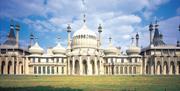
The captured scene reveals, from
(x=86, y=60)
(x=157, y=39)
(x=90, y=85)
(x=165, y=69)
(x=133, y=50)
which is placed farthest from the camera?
(x=157, y=39)

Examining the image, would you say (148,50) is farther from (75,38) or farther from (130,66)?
(75,38)

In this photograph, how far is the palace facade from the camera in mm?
89312

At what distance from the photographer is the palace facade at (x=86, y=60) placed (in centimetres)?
8931

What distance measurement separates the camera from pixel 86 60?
87688 millimetres

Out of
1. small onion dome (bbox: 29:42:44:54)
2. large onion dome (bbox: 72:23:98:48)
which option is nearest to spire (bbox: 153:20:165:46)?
large onion dome (bbox: 72:23:98:48)

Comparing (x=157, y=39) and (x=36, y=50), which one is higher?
(x=157, y=39)

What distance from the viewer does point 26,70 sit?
9412 centimetres

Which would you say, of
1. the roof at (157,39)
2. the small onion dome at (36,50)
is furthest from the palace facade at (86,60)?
the roof at (157,39)

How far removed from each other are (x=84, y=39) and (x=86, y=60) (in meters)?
8.72

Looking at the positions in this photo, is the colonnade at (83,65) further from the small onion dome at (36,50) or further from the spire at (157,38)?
the spire at (157,38)

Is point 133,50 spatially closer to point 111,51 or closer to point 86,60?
point 111,51

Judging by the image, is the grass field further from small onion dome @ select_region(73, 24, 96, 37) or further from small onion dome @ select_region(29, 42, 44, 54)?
small onion dome @ select_region(29, 42, 44, 54)

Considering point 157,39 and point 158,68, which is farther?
point 157,39

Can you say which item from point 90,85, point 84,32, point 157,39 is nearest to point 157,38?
point 157,39
